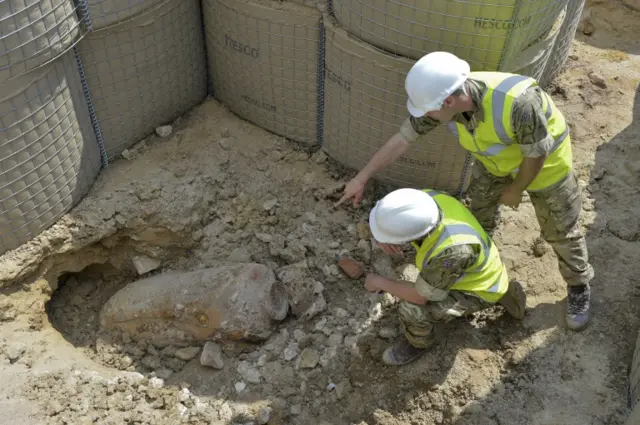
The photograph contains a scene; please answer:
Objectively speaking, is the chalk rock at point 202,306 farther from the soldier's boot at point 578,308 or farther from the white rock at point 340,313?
the soldier's boot at point 578,308

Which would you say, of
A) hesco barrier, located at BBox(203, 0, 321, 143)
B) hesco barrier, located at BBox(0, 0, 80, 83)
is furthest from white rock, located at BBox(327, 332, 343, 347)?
hesco barrier, located at BBox(0, 0, 80, 83)

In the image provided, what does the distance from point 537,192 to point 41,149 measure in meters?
3.02

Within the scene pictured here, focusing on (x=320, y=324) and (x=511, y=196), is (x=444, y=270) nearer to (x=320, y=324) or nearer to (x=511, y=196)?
(x=511, y=196)

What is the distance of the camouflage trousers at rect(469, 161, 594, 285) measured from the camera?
3682mm

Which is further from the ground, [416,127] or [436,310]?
[416,127]

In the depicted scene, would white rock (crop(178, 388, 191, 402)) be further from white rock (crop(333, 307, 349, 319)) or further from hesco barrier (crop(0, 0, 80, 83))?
hesco barrier (crop(0, 0, 80, 83))

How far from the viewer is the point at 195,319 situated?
169 inches

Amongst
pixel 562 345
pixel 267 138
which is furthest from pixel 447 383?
pixel 267 138

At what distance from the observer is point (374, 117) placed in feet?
14.7

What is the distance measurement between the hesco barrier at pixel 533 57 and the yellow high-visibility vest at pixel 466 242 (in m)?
1.07

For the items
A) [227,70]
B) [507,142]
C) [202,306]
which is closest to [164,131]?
[227,70]

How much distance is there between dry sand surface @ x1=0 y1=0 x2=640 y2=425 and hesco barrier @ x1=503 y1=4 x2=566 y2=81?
1057 mm

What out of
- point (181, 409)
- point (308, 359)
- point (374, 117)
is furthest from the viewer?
point (374, 117)

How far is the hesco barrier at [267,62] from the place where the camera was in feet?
15.0
